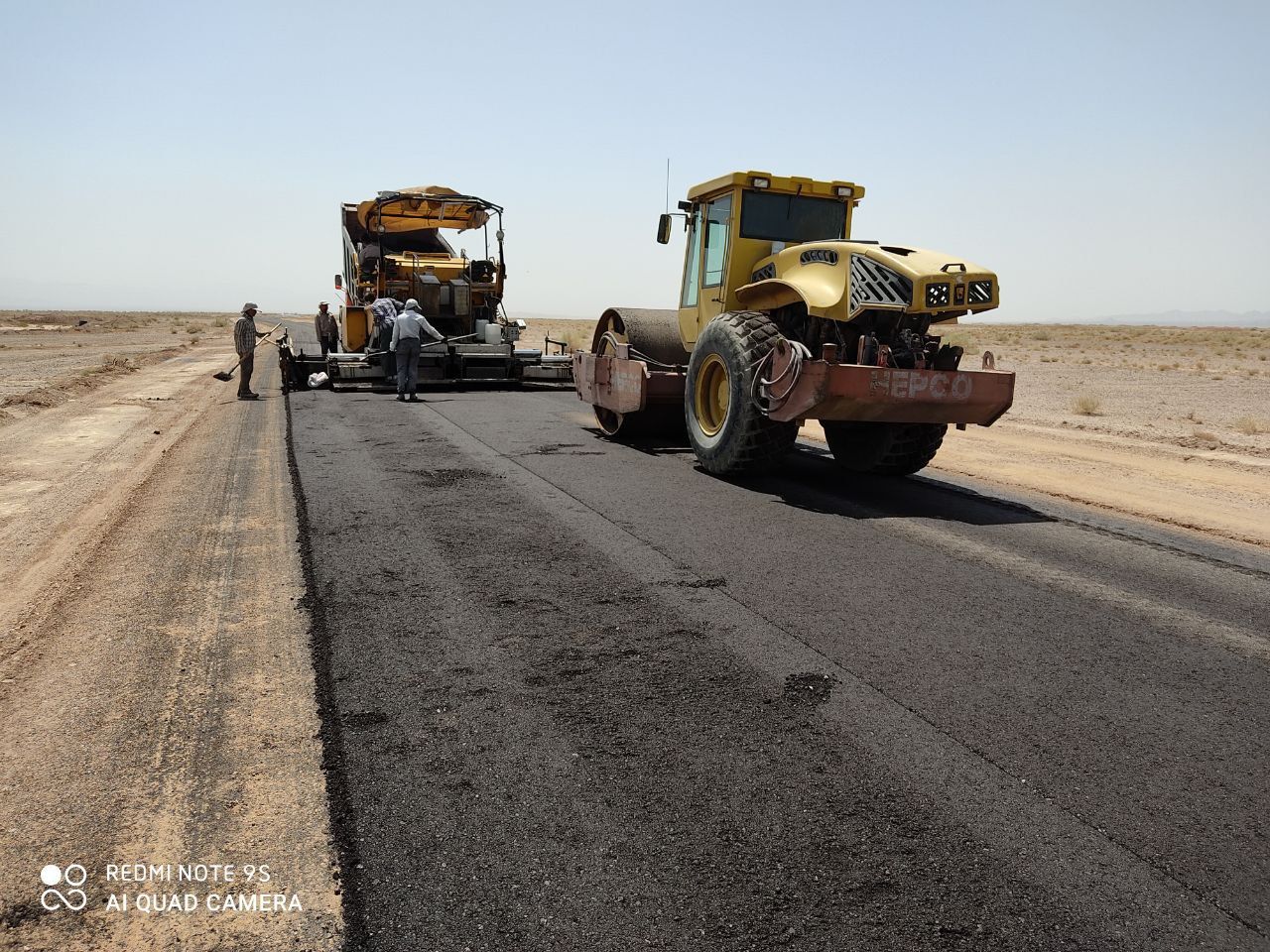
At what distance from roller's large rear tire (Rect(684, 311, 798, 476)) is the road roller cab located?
0.01m

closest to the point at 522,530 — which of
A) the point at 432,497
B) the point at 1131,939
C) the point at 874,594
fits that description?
the point at 432,497

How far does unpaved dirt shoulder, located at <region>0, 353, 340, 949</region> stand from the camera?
2.50 meters

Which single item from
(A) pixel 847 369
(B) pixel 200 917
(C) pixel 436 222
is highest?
(C) pixel 436 222

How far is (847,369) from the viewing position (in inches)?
285

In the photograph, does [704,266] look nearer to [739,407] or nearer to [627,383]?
[627,383]

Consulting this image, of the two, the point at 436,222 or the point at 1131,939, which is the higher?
the point at 436,222

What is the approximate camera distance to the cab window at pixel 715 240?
372 inches

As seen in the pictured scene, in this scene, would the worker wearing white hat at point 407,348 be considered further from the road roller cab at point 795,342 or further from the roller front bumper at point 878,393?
the roller front bumper at point 878,393

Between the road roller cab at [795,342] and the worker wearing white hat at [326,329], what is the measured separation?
9.93 m

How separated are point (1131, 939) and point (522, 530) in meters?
4.42

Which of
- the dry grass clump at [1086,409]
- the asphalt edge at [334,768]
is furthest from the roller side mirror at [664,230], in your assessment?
the dry grass clump at [1086,409]

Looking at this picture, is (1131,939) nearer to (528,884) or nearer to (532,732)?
(528,884)

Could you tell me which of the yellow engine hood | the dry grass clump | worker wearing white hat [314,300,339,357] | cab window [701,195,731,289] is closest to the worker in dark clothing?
worker wearing white hat [314,300,339,357]

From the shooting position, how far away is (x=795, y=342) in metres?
7.77
